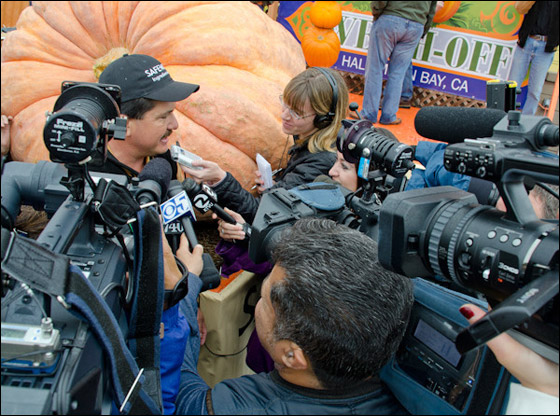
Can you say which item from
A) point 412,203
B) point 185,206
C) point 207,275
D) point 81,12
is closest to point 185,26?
point 81,12

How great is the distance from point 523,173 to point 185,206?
3.37 ft

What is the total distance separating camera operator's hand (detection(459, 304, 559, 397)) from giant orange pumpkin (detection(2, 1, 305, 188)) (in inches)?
70.7

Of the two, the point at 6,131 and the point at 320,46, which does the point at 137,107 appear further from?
the point at 320,46

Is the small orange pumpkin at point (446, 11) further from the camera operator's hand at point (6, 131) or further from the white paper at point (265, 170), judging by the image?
the camera operator's hand at point (6, 131)

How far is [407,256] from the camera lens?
0.96 meters

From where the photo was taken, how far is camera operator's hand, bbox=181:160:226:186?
6.27 feet

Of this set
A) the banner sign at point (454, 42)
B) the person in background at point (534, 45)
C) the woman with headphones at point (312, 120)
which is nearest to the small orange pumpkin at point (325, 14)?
the banner sign at point (454, 42)

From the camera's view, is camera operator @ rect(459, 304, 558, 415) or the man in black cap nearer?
camera operator @ rect(459, 304, 558, 415)

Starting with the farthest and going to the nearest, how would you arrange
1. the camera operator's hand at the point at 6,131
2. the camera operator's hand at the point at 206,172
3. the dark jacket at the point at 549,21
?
the dark jacket at the point at 549,21 < the camera operator's hand at the point at 6,131 < the camera operator's hand at the point at 206,172

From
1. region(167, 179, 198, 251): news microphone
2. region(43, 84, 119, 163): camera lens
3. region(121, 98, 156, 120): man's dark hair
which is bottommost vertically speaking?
region(167, 179, 198, 251): news microphone

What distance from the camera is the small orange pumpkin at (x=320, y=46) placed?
14.9 ft

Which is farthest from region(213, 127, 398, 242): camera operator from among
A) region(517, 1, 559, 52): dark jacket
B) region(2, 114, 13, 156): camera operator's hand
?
region(517, 1, 559, 52): dark jacket

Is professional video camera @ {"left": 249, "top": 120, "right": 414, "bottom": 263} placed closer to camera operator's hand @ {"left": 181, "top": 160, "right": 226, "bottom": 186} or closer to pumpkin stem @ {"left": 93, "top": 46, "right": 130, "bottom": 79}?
camera operator's hand @ {"left": 181, "top": 160, "right": 226, "bottom": 186}

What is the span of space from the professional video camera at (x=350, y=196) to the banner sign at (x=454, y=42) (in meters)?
4.02
